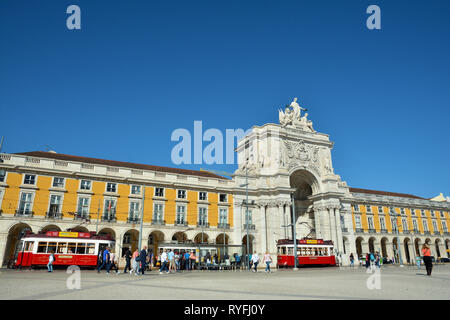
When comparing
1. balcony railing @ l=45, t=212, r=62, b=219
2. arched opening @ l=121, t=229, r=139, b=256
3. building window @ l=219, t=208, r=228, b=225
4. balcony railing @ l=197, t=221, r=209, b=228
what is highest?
building window @ l=219, t=208, r=228, b=225

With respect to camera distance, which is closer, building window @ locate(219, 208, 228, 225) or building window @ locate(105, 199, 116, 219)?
building window @ locate(105, 199, 116, 219)

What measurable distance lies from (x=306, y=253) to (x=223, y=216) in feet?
39.4

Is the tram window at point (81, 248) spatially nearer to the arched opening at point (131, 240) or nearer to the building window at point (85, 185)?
the arched opening at point (131, 240)

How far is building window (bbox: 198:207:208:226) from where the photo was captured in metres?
41.4

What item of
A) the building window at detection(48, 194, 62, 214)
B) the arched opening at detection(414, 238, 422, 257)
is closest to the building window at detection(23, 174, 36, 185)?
the building window at detection(48, 194, 62, 214)

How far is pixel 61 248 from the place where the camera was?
26078mm

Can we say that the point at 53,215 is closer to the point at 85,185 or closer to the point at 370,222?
the point at 85,185

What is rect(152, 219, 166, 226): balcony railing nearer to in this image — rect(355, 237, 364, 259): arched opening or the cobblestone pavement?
the cobblestone pavement

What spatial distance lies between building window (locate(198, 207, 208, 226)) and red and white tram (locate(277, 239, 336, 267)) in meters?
10.1
